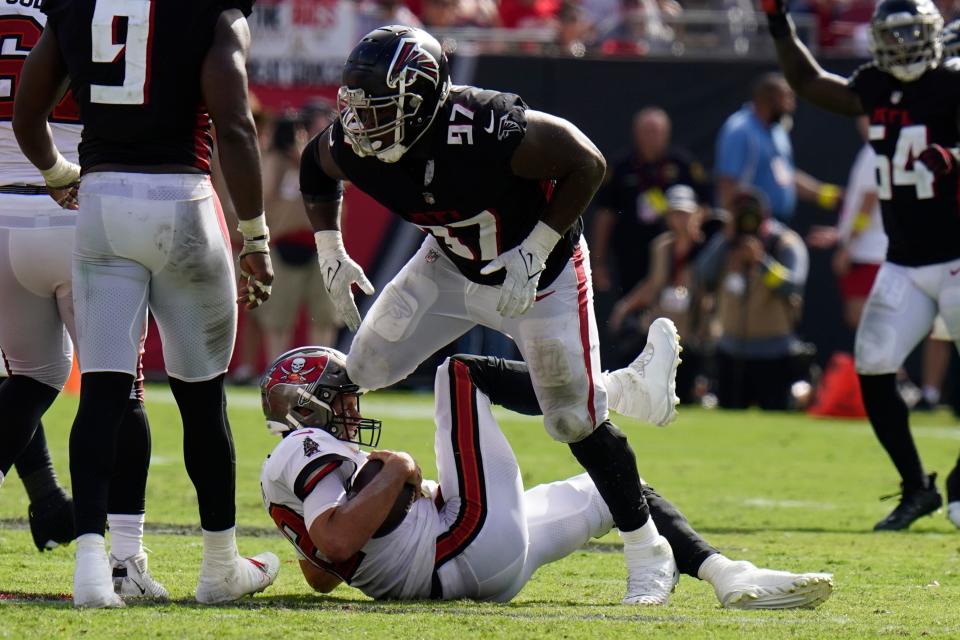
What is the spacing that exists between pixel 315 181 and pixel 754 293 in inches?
287

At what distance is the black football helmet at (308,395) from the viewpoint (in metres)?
4.58

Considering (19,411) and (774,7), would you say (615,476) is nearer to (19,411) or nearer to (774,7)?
(19,411)

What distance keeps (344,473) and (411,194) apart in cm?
80

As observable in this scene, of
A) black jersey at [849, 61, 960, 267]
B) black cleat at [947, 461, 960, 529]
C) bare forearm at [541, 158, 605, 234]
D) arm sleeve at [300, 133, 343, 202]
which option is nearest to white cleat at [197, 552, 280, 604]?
arm sleeve at [300, 133, 343, 202]

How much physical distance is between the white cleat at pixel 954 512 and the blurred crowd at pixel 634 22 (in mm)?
6966

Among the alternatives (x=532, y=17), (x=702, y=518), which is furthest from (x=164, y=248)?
(x=532, y=17)

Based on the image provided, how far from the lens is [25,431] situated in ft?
15.6

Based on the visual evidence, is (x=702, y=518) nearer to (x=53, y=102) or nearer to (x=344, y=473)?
(x=344, y=473)

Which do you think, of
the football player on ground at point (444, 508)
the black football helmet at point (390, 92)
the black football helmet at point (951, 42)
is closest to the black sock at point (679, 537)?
the football player on ground at point (444, 508)

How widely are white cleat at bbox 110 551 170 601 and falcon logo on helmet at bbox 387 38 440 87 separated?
1490 millimetres

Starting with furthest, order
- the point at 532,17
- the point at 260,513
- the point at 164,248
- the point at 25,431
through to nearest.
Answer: the point at 532,17 → the point at 260,513 → the point at 25,431 → the point at 164,248

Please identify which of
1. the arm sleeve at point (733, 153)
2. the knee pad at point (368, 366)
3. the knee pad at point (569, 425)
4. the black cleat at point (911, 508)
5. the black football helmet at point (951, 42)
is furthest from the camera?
the arm sleeve at point (733, 153)

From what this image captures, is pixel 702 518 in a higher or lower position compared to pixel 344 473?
lower

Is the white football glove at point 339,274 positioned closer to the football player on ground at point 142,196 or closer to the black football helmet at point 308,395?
the black football helmet at point 308,395
